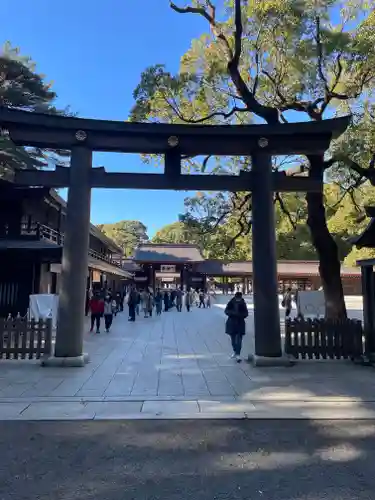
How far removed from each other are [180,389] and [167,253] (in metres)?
33.1

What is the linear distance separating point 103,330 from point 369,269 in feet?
34.4

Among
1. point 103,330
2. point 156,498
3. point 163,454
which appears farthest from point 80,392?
point 103,330

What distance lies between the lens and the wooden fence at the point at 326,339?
9.36 m

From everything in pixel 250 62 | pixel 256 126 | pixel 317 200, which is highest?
pixel 250 62

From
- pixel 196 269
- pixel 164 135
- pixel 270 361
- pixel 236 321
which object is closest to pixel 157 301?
pixel 236 321

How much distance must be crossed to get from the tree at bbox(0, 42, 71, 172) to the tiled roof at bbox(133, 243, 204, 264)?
1848cm

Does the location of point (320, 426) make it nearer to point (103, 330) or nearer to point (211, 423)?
point (211, 423)

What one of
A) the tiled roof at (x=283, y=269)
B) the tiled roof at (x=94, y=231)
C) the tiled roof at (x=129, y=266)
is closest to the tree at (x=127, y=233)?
the tiled roof at (x=129, y=266)

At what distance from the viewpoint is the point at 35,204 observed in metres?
Result: 15.7

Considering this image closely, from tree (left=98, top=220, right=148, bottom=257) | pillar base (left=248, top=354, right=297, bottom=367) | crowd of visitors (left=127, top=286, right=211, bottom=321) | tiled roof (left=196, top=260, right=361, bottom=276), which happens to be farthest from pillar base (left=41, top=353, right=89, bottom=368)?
tree (left=98, top=220, right=148, bottom=257)

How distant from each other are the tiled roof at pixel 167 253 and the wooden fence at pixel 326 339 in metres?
28.2

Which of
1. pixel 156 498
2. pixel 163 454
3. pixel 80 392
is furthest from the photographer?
pixel 80 392

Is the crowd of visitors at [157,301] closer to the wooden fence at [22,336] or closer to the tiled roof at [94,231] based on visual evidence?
the tiled roof at [94,231]

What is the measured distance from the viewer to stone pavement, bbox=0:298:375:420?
5605 millimetres
